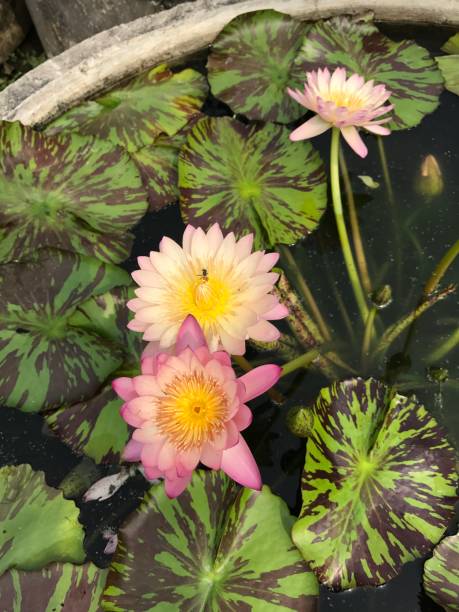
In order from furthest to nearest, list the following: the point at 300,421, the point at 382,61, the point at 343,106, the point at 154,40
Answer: the point at 154,40 → the point at 382,61 → the point at 343,106 → the point at 300,421

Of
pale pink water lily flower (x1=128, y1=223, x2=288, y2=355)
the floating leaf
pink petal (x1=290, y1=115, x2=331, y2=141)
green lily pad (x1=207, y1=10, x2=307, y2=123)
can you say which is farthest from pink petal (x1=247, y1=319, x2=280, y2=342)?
the floating leaf

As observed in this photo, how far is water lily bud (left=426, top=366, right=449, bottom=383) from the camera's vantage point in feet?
5.15

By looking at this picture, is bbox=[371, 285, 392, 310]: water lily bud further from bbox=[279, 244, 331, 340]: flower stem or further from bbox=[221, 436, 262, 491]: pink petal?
bbox=[221, 436, 262, 491]: pink petal

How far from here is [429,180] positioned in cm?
191

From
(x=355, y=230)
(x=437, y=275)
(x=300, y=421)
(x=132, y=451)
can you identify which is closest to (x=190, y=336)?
(x=132, y=451)

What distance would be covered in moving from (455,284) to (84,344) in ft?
3.65

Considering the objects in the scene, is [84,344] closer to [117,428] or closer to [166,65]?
[117,428]

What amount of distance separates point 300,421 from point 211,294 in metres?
0.47

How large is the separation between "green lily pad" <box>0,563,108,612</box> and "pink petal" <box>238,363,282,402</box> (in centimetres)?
55

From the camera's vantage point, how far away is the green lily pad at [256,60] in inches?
80.1

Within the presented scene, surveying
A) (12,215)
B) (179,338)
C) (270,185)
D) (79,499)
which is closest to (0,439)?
(79,499)

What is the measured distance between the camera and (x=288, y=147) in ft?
6.16

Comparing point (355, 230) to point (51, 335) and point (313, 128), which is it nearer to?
point (313, 128)

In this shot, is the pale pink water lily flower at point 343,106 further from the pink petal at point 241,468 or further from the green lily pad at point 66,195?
the pink petal at point 241,468
